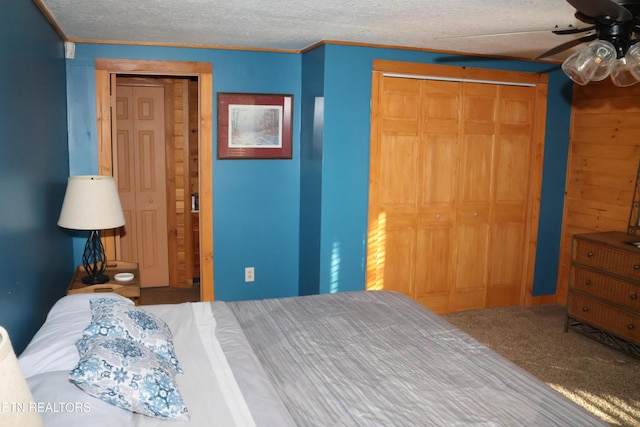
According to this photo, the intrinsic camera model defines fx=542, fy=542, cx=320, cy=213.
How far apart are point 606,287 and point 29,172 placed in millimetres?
3921

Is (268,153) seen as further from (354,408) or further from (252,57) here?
(354,408)

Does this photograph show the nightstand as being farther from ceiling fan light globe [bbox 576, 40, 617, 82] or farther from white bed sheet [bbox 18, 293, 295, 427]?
ceiling fan light globe [bbox 576, 40, 617, 82]

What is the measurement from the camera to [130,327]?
2.05 m

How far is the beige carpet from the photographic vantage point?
10.6 feet

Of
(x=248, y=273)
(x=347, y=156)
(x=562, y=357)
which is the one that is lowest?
(x=562, y=357)

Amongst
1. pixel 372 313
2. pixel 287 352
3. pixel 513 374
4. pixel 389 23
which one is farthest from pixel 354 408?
pixel 389 23

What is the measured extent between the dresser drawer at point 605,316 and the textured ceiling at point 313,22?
6.51 ft

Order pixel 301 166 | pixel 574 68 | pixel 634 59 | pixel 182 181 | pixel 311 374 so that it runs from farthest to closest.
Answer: pixel 182 181 < pixel 301 166 < pixel 311 374 < pixel 574 68 < pixel 634 59

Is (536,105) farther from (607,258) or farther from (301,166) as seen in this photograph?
(301,166)

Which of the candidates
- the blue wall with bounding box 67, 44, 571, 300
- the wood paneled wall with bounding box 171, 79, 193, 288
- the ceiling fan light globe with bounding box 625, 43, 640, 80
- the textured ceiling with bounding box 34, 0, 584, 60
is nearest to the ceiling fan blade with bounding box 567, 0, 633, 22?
the ceiling fan light globe with bounding box 625, 43, 640, 80

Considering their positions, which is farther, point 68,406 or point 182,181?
point 182,181

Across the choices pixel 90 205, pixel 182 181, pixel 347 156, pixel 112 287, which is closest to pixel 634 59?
pixel 347 156

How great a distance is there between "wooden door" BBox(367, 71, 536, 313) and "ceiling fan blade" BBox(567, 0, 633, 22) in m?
2.45

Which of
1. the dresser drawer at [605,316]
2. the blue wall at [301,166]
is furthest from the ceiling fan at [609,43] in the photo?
the dresser drawer at [605,316]
